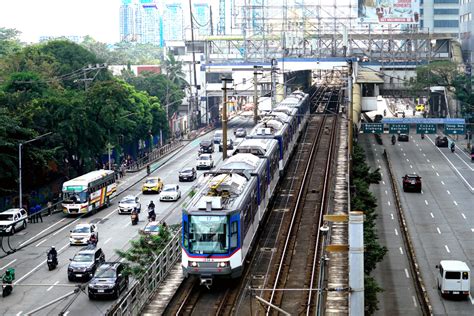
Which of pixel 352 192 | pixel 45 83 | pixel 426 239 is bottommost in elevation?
pixel 426 239

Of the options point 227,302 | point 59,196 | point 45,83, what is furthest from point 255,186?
point 45,83

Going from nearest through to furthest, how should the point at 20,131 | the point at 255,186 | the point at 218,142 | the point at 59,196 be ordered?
the point at 255,186, the point at 20,131, the point at 59,196, the point at 218,142

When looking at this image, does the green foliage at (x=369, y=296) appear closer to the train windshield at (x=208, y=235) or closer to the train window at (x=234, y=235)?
the train window at (x=234, y=235)

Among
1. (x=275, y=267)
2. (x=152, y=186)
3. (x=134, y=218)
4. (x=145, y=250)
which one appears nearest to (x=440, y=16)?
(x=152, y=186)

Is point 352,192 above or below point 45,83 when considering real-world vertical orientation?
below

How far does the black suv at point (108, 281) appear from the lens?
1443 inches

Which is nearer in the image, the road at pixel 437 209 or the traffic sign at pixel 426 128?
the road at pixel 437 209

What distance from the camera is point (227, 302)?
2778cm

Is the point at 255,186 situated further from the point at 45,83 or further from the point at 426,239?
the point at 45,83

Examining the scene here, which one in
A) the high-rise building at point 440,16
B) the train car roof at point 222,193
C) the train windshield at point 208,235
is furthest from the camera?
the high-rise building at point 440,16

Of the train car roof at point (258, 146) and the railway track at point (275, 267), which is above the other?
the train car roof at point (258, 146)

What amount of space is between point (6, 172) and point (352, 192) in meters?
20.4

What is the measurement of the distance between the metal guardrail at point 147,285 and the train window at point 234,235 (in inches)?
84.2

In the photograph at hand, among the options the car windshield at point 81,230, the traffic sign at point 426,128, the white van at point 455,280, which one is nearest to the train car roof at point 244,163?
the white van at point 455,280
